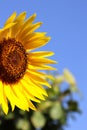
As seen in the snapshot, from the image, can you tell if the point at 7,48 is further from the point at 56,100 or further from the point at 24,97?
the point at 56,100

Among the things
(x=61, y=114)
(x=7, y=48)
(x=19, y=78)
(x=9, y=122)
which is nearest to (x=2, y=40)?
(x=7, y=48)

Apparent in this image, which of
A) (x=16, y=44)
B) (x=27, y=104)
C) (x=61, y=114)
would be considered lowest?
(x=27, y=104)

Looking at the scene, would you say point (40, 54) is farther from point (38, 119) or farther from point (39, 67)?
point (38, 119)

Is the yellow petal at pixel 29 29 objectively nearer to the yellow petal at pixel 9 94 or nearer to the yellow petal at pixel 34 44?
the yellow petal at pixel 34 44

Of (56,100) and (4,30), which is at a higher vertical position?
(56,100)

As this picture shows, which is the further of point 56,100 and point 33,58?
point 56,100

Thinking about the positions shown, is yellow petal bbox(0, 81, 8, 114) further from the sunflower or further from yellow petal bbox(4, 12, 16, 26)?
yellow petal bbox(4, 12, 16, 26)
